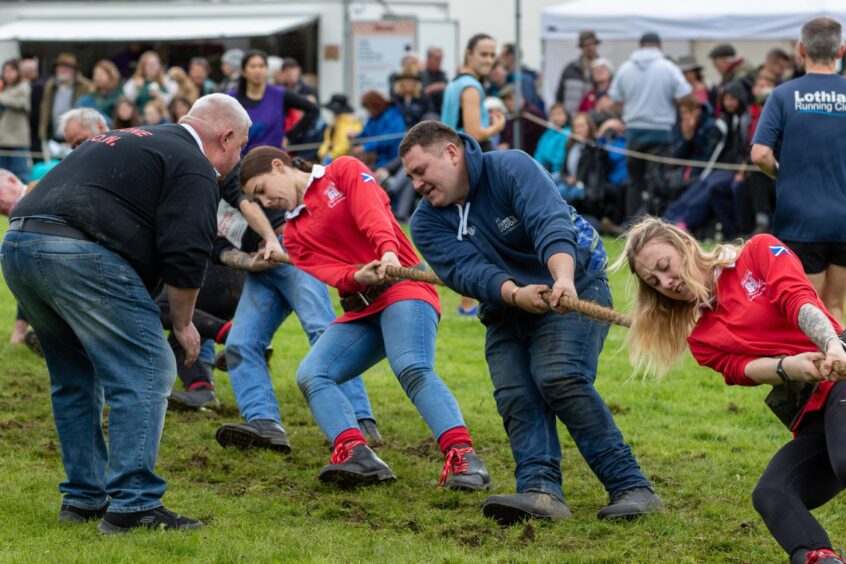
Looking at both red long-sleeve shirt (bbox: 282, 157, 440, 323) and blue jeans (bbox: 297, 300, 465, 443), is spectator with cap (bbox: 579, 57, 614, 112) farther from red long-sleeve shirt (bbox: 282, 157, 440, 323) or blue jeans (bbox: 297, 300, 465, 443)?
blue jeans (bbox: 297, 300, 465, 443)

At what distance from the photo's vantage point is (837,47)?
7.35m

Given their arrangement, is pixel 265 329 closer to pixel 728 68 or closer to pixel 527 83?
pixel 728 68

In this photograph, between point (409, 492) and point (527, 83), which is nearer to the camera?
point (409, 492)

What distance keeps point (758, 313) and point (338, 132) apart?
1345 centimetres

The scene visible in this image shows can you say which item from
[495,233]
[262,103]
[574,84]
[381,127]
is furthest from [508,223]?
[574,84]

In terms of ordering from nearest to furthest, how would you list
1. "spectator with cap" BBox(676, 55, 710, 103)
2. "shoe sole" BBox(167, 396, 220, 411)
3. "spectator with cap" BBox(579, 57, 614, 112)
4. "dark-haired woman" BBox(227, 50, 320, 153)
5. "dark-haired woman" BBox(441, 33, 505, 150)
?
"shoe sole" BBox(167, 396, 220, 411)
"dark-haired woman" BBox(441, 33, 505, 150)
"dark-haired woman" BBox(227, 50, 320, 153)
"spectator with cap" BBox(676, 55, 710, 103)
"spectator with cap" BBox(579, 57, 614, 112)

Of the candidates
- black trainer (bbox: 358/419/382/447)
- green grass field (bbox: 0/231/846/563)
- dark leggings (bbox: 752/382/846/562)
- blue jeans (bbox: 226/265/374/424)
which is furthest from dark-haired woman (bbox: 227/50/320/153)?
dark leggings (bbox: 752/382/846/562)

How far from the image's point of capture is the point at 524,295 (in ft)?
17.4

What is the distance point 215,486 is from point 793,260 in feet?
10.1

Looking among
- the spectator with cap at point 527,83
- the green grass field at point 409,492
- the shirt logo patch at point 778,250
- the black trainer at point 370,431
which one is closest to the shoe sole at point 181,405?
the green grass field at point 409,492

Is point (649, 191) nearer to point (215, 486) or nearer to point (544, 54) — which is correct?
point (544, 54)

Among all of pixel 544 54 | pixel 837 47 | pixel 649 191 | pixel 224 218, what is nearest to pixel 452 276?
pixel 224 218

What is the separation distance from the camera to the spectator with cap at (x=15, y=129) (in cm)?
1830

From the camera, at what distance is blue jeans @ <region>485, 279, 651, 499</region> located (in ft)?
17.9
